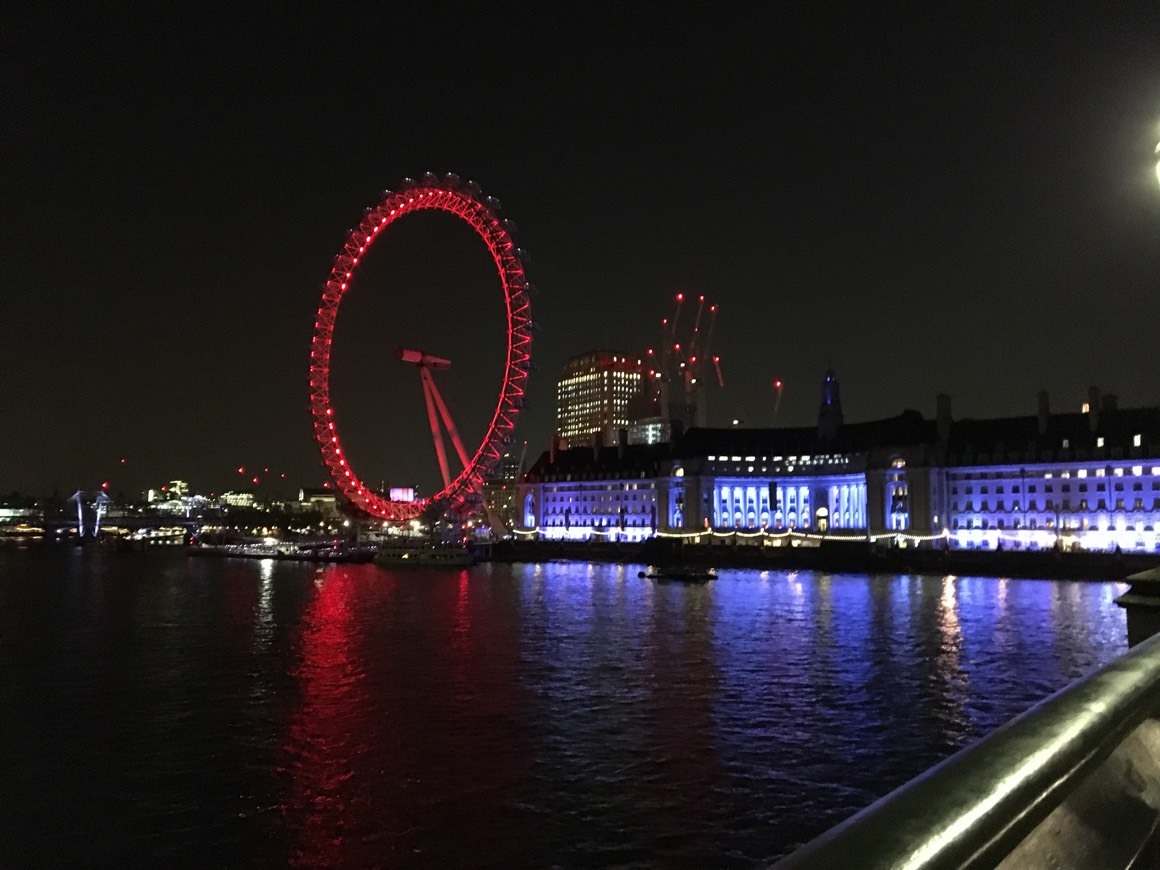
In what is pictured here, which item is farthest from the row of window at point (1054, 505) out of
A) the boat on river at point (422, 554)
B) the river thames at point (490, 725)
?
the river thames at point (490, 725)

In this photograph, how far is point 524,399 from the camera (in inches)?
2672

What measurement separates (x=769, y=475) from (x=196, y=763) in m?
99.6

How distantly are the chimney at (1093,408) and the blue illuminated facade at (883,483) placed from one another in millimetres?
225

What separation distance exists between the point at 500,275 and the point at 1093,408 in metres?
54.0

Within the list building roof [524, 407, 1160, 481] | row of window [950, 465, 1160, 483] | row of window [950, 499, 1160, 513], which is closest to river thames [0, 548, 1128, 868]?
row of window [950, 499, 1160, 513]

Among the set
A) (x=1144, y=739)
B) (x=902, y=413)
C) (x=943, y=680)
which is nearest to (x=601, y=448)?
(x=902, y=413)

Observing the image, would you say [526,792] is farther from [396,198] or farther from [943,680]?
[396,198]

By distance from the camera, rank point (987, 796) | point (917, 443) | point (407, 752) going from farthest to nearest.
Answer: point (917, 443) < point (407, 752) < point (987, 796)

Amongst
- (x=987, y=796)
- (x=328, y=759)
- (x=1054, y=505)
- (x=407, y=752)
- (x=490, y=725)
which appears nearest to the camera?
(x=987, y=796)

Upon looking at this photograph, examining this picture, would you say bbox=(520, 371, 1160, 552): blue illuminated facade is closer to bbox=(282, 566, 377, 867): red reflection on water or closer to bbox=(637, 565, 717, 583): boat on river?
bbox=(637, 565, 717, 583): boat on river

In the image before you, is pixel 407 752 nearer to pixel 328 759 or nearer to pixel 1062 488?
pixel 328 759

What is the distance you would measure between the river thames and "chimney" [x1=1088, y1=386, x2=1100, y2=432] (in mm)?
50265

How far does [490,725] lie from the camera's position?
19250 mm

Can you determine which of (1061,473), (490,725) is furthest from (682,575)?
(490,725)
